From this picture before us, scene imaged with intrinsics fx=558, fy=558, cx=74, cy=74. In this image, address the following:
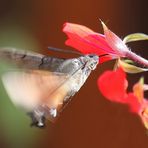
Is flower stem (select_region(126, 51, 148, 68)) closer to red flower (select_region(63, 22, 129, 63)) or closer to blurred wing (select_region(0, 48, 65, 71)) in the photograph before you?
red flower (select_region(63, 22, 129, 63))

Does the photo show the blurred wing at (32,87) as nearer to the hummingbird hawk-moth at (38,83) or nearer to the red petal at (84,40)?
the hummingbird hawk-moth at (38,83)

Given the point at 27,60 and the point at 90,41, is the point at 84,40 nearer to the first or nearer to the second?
the point at 90,41

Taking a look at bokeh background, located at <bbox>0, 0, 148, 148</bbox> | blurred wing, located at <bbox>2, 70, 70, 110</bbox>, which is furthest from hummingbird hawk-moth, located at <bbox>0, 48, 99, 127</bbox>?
bokeh background, located at <bbox>0, 0, 148, 148</bbox>

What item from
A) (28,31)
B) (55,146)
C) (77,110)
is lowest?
(55,146)

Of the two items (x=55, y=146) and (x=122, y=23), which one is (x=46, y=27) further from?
(x=55, y=146)
